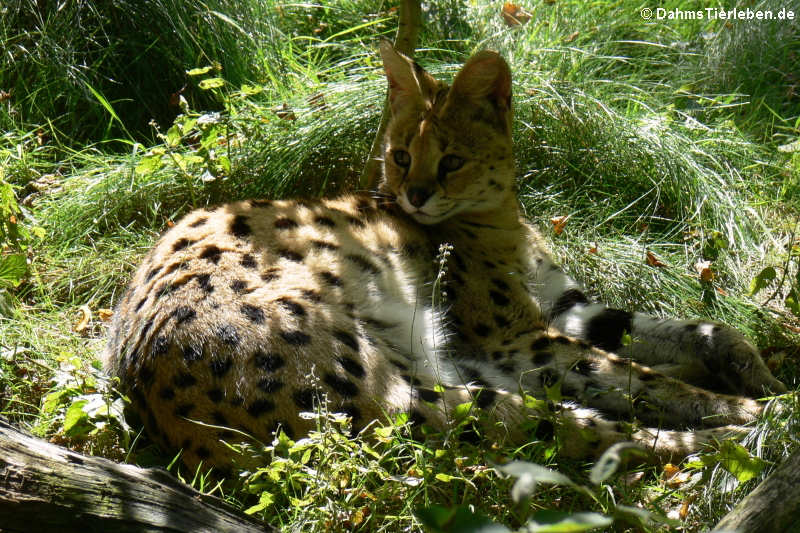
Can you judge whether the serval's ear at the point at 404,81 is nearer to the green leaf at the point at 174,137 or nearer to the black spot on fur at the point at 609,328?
the green leaf at the point at 174,137

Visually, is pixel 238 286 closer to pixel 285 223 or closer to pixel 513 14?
pixel 285 223

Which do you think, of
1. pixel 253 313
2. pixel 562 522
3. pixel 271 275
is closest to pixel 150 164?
pixel 271 275

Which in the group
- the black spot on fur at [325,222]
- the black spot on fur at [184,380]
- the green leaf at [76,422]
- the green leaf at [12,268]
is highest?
the black spot on fur at [325,222]

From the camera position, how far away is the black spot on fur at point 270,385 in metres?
3.09

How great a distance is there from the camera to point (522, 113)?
5270mm

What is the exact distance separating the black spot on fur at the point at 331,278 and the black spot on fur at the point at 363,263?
17 cm

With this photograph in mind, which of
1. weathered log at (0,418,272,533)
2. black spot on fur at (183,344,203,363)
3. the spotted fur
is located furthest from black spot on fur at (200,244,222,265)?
weathered log at (0,418,272,533)

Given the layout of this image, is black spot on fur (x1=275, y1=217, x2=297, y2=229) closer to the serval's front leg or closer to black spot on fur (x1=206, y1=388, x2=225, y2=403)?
black spot on fur (x1=206, y1=388, x2=225, y2=403)

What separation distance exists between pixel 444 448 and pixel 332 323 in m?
0.68

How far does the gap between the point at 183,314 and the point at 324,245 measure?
81cm

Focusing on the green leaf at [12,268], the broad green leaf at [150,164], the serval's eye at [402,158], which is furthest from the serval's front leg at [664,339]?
the green leaf at [12,268]

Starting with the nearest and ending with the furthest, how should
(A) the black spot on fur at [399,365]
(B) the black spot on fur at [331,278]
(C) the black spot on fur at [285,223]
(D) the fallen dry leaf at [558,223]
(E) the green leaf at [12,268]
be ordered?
1. (A) the black spot on fur at [399,365]
2. (B) the black spot on fur at [331,278]
3. (C) the black spot on fur at [285,223]
4. (E) the green leaf at [12,268]
5. (D) the fallen dry leaf at [558,223]

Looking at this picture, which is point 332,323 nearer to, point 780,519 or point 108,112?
point 780,519

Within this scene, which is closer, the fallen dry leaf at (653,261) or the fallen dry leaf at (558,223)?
the fallen dry leaf at (653,261)
